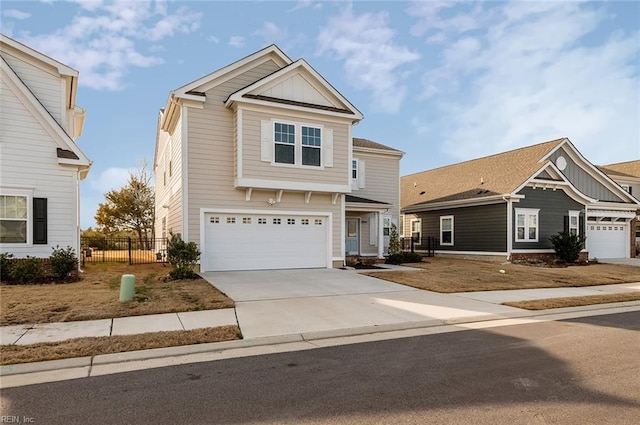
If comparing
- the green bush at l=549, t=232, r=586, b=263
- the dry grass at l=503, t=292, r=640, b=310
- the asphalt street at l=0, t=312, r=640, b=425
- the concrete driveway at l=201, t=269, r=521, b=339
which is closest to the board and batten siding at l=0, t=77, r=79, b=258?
the concrete driveway at l=201, t=269, r=521, b=339

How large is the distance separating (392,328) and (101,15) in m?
12.2

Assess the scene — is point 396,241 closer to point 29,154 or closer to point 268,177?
point 268,177

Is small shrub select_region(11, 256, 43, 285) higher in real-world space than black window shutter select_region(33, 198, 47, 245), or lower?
lower

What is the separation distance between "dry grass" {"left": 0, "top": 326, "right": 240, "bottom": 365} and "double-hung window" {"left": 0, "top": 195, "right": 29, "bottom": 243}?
8.18 meters

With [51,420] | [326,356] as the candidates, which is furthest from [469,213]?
[51,420]

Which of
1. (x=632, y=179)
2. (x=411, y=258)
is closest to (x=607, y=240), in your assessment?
(x=632, y=179)

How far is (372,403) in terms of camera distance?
432 centimetres

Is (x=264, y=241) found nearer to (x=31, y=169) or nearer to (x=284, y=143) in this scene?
(x=284, y=143)

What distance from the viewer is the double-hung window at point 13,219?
1240cm

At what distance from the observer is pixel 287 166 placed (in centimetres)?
1573

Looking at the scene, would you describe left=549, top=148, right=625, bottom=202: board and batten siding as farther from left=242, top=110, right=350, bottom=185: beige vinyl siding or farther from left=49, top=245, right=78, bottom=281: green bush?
left=49, top=245, right=78, bottom=281: green bush

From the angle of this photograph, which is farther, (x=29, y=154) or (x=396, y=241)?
(x=396, y=241)

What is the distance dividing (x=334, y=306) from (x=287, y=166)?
300 inches

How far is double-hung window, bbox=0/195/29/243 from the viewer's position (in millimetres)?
12398
